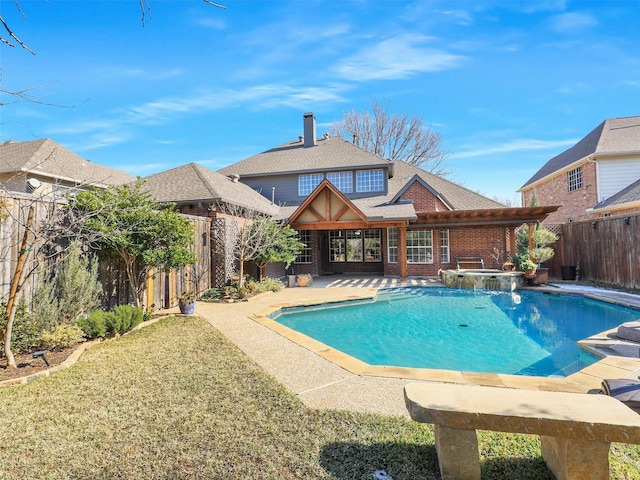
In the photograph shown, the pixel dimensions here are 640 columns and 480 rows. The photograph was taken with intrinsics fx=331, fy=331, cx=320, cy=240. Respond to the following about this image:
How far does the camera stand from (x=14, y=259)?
5.49 m

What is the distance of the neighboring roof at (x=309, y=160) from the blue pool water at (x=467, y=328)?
8.93m

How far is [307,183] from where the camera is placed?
1925 cm

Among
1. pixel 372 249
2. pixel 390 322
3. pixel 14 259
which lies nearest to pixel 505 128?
pixel 372 249

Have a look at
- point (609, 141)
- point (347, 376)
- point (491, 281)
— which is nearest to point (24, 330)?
point (347, 376)

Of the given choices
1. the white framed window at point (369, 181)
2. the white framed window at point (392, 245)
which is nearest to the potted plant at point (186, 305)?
the white framed window at point (392, 245)

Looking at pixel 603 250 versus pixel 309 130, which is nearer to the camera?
pixel 603 250

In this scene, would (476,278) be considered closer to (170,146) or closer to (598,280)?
(598,280)

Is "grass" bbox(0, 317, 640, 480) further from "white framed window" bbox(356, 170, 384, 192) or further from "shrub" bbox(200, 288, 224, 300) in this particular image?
"white framed window" bbox(356, 170, 384, 192)

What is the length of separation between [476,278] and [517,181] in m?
25.4

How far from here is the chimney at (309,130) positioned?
2175cm

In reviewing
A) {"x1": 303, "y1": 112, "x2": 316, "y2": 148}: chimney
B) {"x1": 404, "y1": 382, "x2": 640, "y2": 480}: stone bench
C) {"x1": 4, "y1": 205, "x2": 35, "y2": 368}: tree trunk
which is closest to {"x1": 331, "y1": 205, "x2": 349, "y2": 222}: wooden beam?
{"x1": 303, "y1": 112, "x2": 316, "y2": 148}: chimney

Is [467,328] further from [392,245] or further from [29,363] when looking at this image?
[392,245]

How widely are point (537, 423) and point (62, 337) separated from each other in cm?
648

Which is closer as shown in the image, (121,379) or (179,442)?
(179,442)
